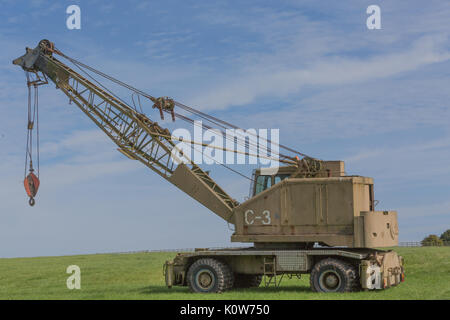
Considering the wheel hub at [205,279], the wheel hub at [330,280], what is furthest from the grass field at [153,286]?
the wheel hub at [205,279]

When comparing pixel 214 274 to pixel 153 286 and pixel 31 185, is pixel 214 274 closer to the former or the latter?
pixel 153 286

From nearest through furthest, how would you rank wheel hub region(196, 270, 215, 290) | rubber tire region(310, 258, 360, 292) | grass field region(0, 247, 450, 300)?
rubber tire region(310, 258, 360, 292) < grass field region(0, 247, 450, 300) < wheel hub region(196, 270, 215, 290)

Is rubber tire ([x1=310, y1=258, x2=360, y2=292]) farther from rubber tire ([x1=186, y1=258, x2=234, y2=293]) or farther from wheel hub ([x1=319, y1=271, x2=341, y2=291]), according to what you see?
rubber tire ([x1=186, y1=258, x2=234, y2=293])

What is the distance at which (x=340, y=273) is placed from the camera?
779 inches

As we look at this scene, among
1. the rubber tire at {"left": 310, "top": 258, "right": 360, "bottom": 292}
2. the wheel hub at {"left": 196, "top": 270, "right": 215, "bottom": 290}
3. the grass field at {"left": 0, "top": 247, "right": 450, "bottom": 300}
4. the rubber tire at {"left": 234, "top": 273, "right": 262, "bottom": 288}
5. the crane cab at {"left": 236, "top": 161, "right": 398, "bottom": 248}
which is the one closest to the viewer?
the rubber tire at {"left": 310, "top": 258, "right": 360, "bottom": 292}

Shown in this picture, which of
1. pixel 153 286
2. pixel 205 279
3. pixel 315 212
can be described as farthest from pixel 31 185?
pixel 315 212

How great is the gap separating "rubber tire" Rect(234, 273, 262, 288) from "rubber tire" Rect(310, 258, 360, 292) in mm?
4137

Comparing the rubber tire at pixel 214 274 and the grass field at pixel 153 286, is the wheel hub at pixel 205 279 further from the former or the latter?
the grass field at pixel 153 286

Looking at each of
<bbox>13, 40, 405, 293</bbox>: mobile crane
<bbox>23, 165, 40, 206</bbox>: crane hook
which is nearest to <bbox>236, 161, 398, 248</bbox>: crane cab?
<bbox>13, 40, 405, 293</bbox>: mobile crane

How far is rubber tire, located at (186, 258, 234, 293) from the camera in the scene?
21188 millimetres

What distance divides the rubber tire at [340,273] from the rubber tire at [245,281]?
4.14 m

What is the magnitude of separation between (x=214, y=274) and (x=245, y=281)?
2.73 meters
